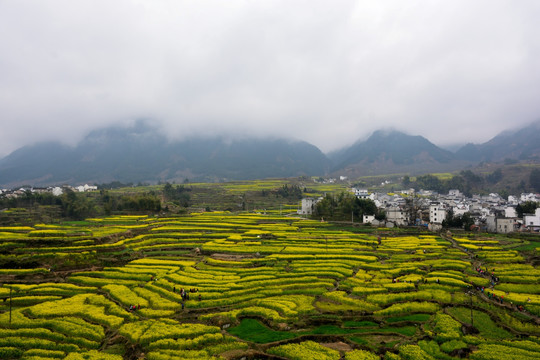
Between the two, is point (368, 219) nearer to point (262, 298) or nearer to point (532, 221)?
point (532, 221)

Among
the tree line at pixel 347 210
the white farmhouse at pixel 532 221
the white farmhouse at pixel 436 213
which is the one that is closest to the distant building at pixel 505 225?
the white farmhouse at pixel 532 221

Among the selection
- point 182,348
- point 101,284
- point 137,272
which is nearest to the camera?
point 182,348

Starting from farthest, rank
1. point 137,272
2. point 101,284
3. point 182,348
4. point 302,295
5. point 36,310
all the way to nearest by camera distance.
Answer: point 137,272
point 101,284
point 302,295
point 36,310
point 182,348

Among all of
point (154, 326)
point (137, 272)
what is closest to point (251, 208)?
point (137, 272)

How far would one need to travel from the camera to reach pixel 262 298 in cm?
3331

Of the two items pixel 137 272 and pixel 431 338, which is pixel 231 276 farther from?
pixel 431 338

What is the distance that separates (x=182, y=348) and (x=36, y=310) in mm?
16352

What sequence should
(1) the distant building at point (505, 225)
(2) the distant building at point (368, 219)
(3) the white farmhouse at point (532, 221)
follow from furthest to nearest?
1. (2) the distant building at point (368, 219)
2. (1) the distant building at point (505, 225)
3. (3) the white farmhouse at point (532, 221)

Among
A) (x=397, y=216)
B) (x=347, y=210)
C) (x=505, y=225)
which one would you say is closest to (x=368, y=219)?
(x=347, y=210)

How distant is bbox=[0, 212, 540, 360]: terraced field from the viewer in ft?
78.2

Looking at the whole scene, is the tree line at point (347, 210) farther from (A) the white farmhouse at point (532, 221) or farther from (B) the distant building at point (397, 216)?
(A) the white farmhouse at point (532, 221)

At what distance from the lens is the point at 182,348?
23.6 m

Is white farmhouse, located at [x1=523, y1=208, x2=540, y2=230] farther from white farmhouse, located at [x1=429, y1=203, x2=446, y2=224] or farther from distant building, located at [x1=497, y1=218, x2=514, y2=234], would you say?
white farmhouse, located at [x1=429, y1=203, x2=446, y2=224]

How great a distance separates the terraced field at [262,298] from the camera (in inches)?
938
